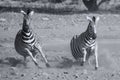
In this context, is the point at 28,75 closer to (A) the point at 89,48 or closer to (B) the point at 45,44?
(A) the point at 89,48

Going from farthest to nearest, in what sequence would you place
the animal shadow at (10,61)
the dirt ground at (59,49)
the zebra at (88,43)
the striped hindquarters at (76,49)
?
the animal shadow at (10,61) → the striped hindquarters at (76,49) → the zebra at (88,43) → the dirt ground at (59,49)

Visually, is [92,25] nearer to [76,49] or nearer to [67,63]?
[76,49]

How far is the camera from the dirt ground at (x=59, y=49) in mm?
8992

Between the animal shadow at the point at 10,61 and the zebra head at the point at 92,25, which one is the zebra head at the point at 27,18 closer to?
the animal shadow at the point at 10,61

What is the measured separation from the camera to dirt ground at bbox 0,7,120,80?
8992 mm

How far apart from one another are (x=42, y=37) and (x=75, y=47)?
4.11 metres

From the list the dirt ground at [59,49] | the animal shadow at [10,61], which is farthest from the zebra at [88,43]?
the animal shadow at [10,61]

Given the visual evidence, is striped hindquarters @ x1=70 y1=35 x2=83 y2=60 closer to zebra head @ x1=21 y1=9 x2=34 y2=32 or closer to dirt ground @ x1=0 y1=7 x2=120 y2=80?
dirt ground @ x1=0 y1=7 x2=120 y2=80

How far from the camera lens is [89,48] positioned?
9898 millimetres

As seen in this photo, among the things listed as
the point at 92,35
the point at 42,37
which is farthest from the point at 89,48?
the point at 42,37

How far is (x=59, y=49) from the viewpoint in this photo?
12.8 meters

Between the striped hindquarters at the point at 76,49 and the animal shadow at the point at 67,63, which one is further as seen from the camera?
the animal shadow at the point at 67,63

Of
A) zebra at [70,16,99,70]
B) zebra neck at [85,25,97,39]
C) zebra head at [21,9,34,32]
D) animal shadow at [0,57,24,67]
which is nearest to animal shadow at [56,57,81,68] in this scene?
zebra at [70,16,99,70]

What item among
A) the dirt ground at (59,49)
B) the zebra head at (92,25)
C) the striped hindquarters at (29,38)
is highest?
the zebra head at (92,25)
